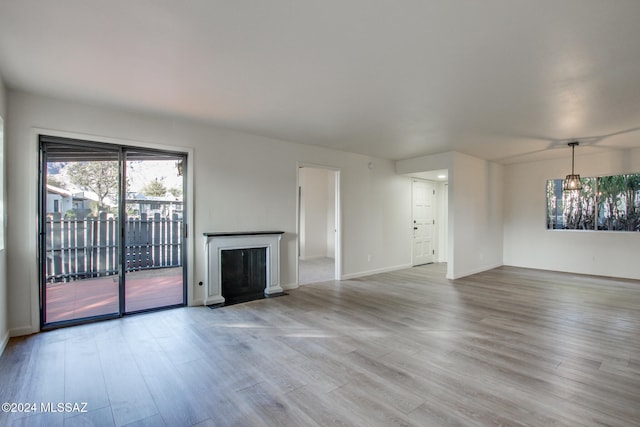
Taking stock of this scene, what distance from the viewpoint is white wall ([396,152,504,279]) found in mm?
5996

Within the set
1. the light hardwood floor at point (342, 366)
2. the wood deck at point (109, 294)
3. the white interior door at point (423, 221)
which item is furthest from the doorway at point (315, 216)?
the light hardwood floor at point (342, 366)

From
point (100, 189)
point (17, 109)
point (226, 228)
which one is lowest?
point (226, 228)

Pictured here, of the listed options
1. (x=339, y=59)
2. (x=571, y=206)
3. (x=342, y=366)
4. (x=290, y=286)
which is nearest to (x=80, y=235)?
(x=290, y=286)

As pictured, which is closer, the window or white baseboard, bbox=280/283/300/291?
white baseboard, bbox=280/283/300/291

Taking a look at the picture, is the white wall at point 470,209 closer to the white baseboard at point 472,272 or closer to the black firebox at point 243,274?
the white baseboard at point 472,272

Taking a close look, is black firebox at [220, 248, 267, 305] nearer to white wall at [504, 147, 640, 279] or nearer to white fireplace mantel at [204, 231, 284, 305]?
white fireplace mantel at [204, 231, 284, 305]

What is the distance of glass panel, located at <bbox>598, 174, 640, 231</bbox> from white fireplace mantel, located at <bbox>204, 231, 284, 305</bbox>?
6.71 m

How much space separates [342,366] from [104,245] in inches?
127

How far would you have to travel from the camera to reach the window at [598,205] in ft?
19.6

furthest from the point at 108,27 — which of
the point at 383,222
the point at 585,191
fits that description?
the point at 585,191

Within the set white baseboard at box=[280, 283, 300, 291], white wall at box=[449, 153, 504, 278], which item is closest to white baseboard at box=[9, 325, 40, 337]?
white baseboard at box=[280, 283, 300, 291]

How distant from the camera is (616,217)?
20.2ft

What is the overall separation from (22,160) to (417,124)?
184 inches

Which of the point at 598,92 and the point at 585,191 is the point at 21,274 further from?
the point at 585,191
